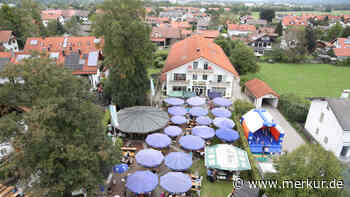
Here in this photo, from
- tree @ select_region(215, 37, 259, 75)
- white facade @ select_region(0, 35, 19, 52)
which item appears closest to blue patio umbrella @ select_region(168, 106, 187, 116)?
tree @ select_region(215, 37, 259, 75)

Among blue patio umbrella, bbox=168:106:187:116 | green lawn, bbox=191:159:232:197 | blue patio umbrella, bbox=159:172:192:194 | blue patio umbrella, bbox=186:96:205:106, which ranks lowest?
green lawn, bbox=191:159:232:197

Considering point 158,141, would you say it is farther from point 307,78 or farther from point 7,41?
point 7,41

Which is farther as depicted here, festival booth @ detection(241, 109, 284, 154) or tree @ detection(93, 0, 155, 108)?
tree @ detection(93, 0, 155, 108)

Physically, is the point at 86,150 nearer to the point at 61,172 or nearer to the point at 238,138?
the point at 61,172

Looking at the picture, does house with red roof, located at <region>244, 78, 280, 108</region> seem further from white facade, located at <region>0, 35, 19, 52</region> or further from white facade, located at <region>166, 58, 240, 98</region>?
white facade, located at <region>0, 35, 19, 52</region>

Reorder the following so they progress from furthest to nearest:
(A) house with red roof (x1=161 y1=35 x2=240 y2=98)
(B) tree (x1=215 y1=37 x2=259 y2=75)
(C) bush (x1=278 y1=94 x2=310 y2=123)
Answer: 1. (B) tree (x1=215 y1=37 x2=259 y2=75)
2. (A) house with red roof (x1=161 y1=35 x2=240 y2=98)
3. (C) bush (x1=278 y1=94 x2=310 y2=123)

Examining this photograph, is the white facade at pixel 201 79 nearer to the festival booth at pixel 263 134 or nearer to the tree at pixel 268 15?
the festival booth at pixel 263 134

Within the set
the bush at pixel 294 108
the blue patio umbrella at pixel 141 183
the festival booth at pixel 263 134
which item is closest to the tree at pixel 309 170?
the blue patio umbrella at pixel 141 183

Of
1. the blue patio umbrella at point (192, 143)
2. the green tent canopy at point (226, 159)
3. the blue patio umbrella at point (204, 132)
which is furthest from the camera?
the blue patio umbrella at point (204, 132)
